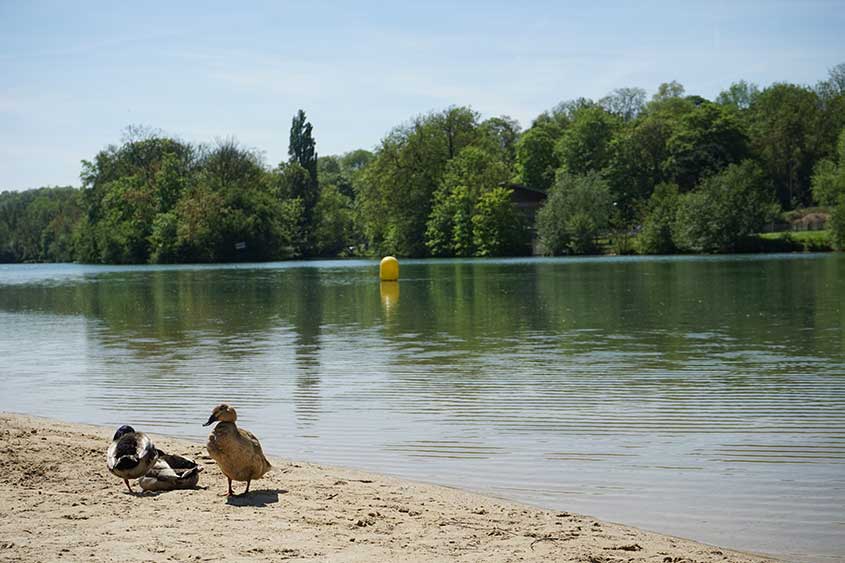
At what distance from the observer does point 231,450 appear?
8.17m

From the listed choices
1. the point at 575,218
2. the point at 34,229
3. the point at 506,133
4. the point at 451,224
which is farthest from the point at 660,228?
the point at 34,229

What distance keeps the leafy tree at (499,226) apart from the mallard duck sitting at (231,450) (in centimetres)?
10268

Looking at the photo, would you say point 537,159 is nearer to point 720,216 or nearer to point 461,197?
point 461,197

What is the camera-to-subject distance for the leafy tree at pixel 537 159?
436 feet

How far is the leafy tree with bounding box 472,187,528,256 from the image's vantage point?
11044 cm

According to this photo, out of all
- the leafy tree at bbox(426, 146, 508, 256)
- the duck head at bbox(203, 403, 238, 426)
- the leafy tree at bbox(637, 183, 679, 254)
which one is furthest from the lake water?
the leafy tree at bbox(426, 146, 508, 256)

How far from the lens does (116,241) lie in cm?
12262

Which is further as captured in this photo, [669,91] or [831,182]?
[669,91]

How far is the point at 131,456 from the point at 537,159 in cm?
12734

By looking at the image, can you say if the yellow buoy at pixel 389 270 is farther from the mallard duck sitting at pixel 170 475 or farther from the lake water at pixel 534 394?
the mallard duck sitting at pixel 170 475

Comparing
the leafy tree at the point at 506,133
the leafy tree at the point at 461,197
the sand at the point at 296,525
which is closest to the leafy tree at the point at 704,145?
the leafy tree at the point at 461,197

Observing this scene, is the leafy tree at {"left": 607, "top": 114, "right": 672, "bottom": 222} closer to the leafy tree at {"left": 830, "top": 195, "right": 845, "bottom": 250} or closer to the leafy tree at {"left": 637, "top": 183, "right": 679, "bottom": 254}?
the leafy tree at {"left": 637, "top": 183, "right": 679, "bottom": 254}

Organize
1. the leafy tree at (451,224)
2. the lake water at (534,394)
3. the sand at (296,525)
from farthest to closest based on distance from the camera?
the leafy tree at (451,224) → the lake water at (534,394) → the sand at (296,525)

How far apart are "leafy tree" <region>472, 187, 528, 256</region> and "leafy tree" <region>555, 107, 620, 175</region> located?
1415 centimetres
